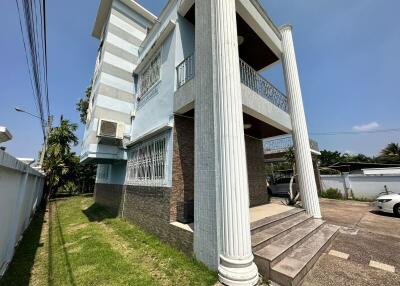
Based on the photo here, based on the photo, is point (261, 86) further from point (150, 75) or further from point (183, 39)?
point (150, 75)

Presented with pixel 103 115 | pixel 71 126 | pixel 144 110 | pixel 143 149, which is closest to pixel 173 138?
pixel 143 149

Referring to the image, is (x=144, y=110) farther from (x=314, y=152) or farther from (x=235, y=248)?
(x=314, y=152)

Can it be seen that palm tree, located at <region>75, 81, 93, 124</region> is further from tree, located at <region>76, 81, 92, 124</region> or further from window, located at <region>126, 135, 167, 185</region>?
window, located at <region>126, 135, 167, 185</region>

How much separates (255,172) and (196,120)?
16.9 ft

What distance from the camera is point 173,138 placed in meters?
5.39

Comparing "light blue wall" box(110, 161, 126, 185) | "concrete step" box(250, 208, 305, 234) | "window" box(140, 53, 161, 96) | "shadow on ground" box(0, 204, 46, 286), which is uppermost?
"window" box(140, 53, 161, 96)

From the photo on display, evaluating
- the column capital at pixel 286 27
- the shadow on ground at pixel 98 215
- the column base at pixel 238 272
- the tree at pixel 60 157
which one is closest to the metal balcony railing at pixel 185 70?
the column base at pixel 238 272

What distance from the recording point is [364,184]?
13344mm

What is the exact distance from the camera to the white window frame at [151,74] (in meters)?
7.19

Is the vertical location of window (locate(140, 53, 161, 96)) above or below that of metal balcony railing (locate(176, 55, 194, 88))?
above

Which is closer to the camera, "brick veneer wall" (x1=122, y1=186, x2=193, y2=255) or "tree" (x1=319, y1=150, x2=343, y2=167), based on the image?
"brick veneer wall" (x1=122, y1=186, x2=193, y2=255)

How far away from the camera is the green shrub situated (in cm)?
1366

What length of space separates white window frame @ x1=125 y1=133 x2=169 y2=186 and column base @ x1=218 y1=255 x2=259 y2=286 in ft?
8.85

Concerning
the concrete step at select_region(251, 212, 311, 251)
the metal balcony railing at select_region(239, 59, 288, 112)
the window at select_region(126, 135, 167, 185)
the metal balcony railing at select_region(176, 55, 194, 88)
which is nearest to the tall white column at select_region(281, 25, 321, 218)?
the metal balcony railing at select_region(239, 59, 288, 112)
